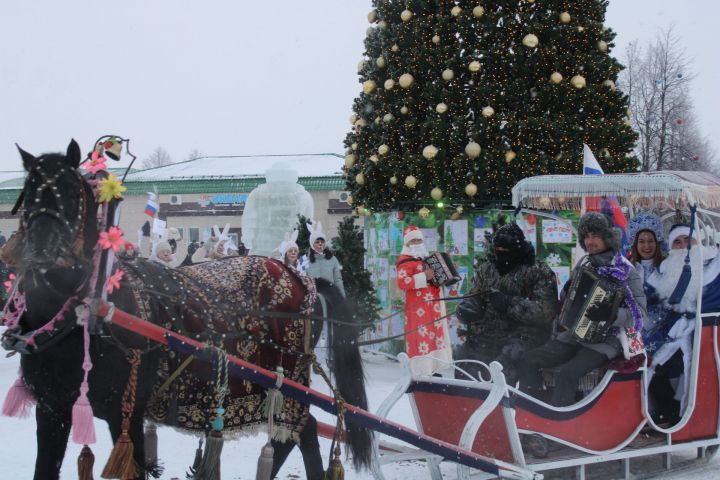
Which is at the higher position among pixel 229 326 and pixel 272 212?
pixel 272 212

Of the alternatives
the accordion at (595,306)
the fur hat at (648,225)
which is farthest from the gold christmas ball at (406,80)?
the accordion at (595,306)

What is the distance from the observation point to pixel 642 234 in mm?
6086

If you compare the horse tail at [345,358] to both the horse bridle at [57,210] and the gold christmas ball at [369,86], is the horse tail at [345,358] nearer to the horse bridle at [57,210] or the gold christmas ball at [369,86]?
the horse bridle at [57,210]

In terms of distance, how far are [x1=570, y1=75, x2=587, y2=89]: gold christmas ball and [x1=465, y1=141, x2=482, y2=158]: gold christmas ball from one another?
140 centimetres

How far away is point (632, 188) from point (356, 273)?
18.3 ft

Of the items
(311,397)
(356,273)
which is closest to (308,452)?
(311,397)

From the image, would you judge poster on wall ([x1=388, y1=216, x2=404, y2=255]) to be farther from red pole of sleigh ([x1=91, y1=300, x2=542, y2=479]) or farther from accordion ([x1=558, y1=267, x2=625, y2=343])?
red pole of sleigh ([x1=91, y1=300, x2=542, y2=479])

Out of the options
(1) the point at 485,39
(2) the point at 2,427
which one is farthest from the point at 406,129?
(2) the point at 2,427

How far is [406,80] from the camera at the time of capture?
9148 mm

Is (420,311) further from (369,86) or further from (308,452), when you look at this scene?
(308,452)

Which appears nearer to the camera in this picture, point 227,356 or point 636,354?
point 227,356

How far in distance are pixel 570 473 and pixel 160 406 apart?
3.11m

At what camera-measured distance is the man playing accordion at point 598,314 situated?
480cm

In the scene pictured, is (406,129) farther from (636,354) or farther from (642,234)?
(636,354)
